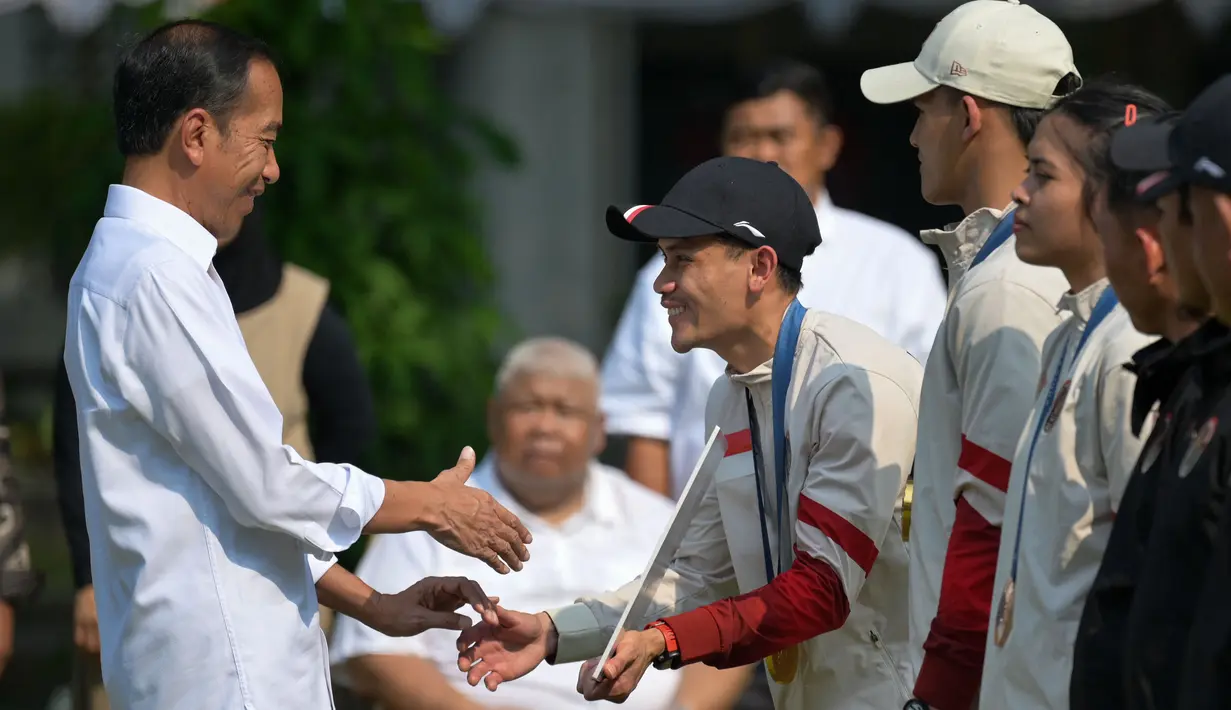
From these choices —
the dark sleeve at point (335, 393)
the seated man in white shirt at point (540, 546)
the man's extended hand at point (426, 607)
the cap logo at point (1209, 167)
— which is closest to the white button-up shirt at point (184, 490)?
the man's extended hand at point (426, 607)

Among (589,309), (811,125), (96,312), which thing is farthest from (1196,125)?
(589,309)

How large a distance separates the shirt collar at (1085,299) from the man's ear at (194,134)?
1.39m

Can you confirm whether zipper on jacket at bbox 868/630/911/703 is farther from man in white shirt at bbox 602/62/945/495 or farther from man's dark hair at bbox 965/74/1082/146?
man in white shirt at bbox 602/62/945/495

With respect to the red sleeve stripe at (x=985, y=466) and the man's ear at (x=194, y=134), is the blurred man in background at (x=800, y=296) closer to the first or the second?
the red sleeve stripe at (x=985, y=466)

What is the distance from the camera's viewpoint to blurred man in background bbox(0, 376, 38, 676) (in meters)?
4.25

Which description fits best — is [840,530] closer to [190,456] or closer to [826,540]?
[826,540]

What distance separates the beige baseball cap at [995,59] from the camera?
3.17 metres

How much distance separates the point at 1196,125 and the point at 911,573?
3.58 ft

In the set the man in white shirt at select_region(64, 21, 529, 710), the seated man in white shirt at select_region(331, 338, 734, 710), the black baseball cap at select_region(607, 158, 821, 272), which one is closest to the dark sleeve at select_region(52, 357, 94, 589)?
the seated man in white shirt at select_region(331, 338, 734, 710)

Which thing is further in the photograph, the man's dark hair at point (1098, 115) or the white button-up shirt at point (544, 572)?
the white button-up shirt at point (544, 572)

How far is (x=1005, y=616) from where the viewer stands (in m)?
2.69

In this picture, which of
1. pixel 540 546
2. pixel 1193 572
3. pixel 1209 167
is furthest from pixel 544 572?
pixel 1209 167

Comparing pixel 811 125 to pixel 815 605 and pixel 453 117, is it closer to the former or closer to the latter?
pixel 453 117

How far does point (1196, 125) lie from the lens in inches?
87.8
